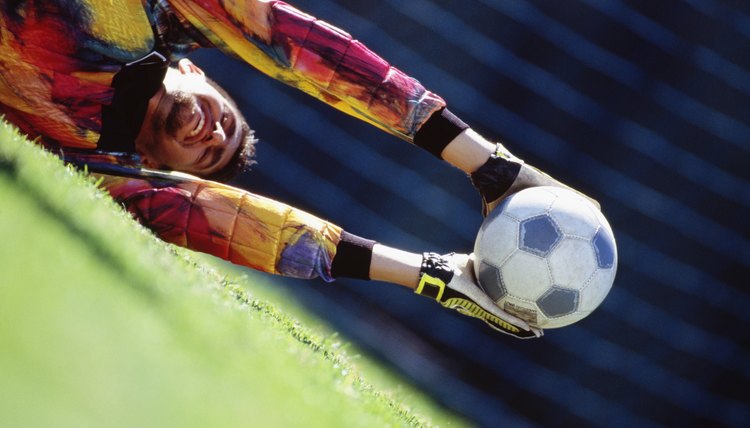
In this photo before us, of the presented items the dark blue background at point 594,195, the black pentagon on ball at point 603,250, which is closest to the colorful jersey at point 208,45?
the black pentagon on ball at point 603,250

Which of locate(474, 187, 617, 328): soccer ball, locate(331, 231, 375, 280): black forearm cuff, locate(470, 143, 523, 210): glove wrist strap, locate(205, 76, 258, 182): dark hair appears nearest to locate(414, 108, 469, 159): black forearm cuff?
locate(470, 143, 523, 210): glove wrist strap

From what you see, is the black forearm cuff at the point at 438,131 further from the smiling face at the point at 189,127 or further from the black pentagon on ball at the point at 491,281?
the smiling face at the point at 189,127

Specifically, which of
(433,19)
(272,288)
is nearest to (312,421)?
(272,288)

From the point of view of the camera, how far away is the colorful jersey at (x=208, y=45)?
283cm

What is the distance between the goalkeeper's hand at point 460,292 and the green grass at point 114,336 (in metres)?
0.58

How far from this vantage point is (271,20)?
286 centimetres

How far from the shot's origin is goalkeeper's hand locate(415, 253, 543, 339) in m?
2.96

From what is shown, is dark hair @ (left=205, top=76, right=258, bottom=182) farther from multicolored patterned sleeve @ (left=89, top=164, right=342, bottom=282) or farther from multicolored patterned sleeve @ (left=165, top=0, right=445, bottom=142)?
multicolored patterned sleeve @ (left=165, top=0, right=445, bottom=142)

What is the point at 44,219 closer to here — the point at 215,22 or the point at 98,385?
the point at 98,385

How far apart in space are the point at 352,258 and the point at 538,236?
580 mm

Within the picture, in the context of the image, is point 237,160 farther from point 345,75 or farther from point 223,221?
point 345,75

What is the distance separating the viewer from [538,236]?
2900 mm

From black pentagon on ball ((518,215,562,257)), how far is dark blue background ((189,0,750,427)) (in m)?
2.05

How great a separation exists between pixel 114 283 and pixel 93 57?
1344mm
